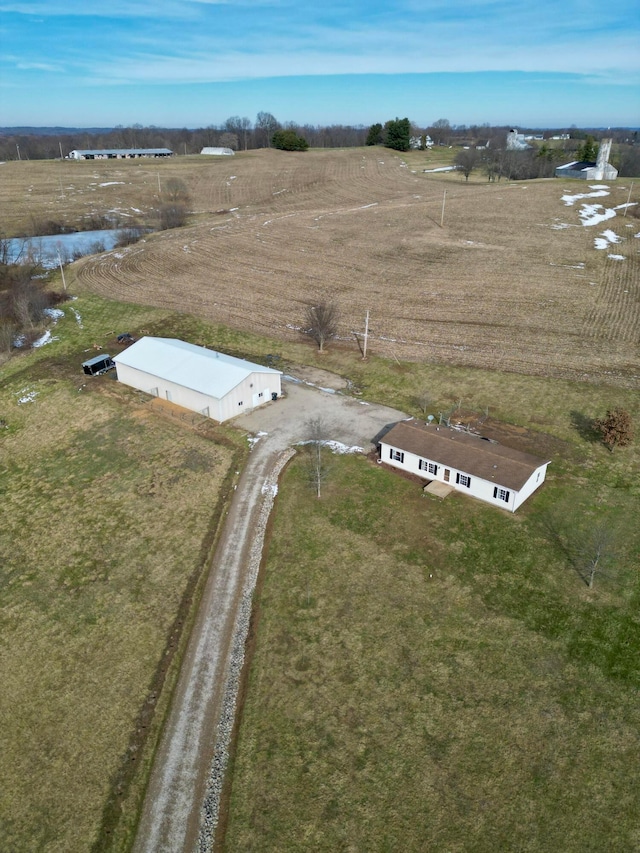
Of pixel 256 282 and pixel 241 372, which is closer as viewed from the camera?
pixel 241 372

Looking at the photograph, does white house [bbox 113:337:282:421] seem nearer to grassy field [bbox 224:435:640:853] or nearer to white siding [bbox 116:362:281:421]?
white siding [bbox 116:362:281:421]

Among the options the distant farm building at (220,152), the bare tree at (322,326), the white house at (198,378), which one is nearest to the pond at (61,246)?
the white house at (198,378)

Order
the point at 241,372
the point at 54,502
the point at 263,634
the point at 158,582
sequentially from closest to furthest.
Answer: the point at 263,634
the point at 158,582
the point at 54,502
the point at 241,372

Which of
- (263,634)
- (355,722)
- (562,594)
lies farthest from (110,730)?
(562,594)

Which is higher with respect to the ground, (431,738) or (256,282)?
(256,282)

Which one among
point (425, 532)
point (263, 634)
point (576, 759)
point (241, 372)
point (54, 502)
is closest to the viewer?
point (576, 759)

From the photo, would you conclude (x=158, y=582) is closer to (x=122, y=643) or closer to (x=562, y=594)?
(x=122, y=643)
